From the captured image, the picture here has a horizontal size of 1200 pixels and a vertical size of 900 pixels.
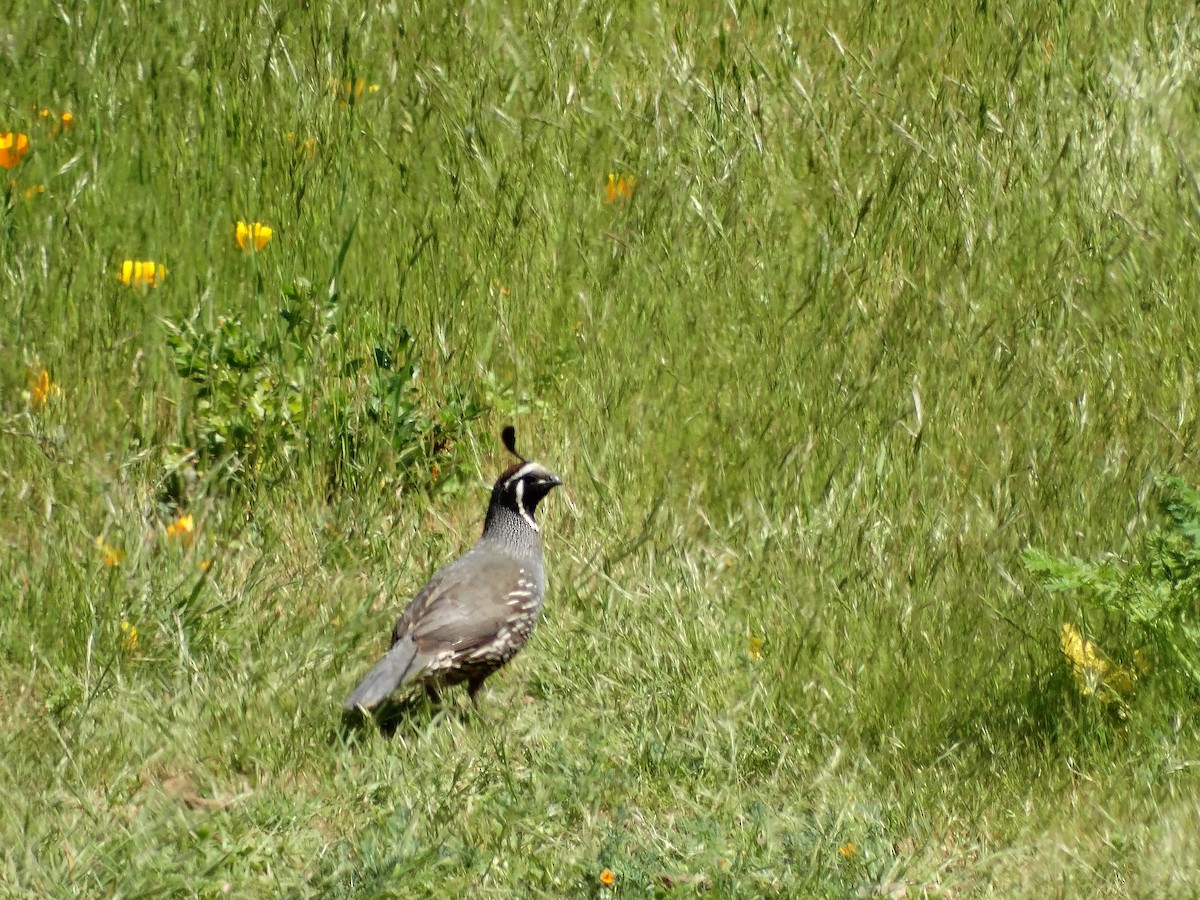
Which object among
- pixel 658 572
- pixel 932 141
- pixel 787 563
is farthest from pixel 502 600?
pixel 932 141

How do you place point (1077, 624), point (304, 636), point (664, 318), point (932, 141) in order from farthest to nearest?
point (932, 141) → point (664, 318) → point (304, 636) → point (1077, 624)

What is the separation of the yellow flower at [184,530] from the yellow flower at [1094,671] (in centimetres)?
246

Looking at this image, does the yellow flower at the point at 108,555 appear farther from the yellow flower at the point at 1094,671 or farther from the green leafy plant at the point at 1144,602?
the yellow flower at the point at 1094,671

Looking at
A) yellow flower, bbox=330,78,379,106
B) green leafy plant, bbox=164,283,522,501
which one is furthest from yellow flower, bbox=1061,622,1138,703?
yellow flower, bbox=330,78,379,106

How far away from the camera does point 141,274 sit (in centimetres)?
532

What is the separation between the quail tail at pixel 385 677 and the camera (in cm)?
436

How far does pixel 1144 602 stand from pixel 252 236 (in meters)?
3.09

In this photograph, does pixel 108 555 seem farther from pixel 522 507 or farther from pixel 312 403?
pixel 522 507

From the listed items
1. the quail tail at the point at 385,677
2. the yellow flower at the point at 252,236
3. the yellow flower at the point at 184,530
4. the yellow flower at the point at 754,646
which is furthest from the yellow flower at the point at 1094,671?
the yellow flower at the point at 252,236

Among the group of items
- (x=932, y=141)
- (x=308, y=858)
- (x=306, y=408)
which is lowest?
(x=308, y=858)

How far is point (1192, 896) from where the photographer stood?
359 cm

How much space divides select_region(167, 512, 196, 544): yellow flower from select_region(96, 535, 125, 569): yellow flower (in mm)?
199

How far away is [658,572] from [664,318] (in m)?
1.10

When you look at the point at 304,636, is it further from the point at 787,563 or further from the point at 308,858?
the point at 787,563
